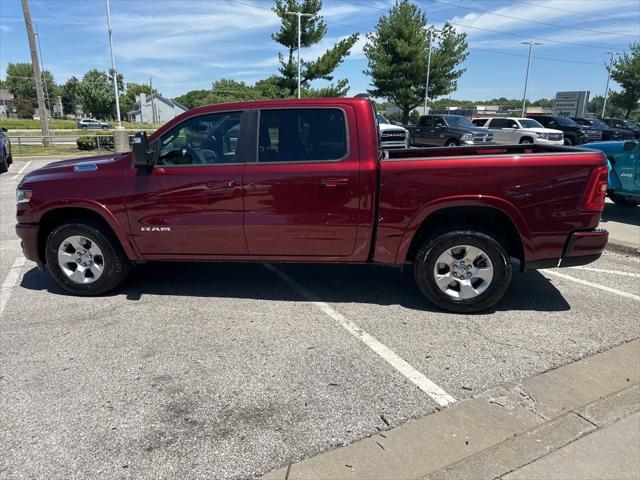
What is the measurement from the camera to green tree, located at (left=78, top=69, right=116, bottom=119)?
51.5 m

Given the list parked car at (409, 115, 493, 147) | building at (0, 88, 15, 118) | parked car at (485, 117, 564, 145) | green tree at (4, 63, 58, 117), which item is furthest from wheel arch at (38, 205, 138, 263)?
building at (0, 88, 15, 118)

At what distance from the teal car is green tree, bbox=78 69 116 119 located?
54.0 metres

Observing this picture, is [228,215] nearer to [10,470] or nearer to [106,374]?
[106,374]

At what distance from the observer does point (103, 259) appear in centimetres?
462

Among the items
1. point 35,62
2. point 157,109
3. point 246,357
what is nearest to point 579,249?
point 246,357

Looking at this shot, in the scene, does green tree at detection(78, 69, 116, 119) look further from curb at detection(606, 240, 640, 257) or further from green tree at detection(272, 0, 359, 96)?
curb at detection(606, 240, 640, 257)

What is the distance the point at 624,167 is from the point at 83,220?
805cm

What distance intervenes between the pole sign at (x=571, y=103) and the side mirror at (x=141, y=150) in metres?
46.6

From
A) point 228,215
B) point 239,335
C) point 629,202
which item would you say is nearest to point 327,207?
point 228,215

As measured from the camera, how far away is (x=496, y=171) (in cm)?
393

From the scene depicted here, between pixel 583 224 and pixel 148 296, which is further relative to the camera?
pixel 148 296

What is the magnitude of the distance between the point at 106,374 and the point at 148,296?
4.97 feet

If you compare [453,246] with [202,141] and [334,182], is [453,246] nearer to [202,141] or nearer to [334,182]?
[334,182]

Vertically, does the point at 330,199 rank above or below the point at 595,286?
above
